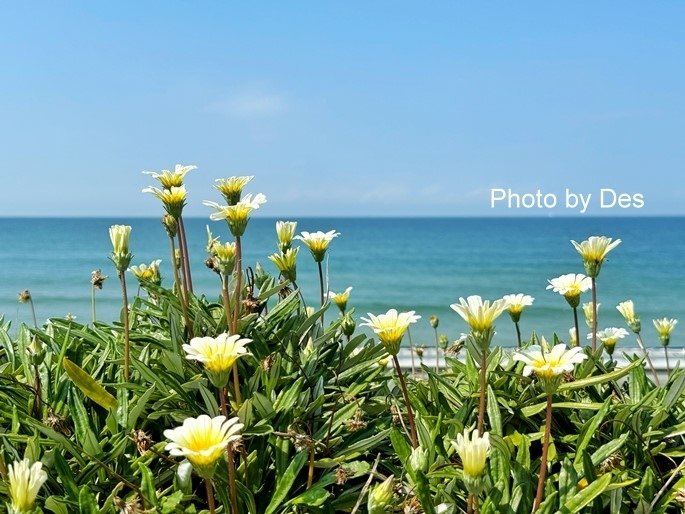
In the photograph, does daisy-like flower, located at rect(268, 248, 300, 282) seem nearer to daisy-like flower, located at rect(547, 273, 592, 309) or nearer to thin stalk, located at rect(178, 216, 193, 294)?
thin stalk, located at rect(178, 216, 193, 294)

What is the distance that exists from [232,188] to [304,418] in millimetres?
589

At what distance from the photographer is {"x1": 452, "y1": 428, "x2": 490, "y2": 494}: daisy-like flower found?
1.20 meters

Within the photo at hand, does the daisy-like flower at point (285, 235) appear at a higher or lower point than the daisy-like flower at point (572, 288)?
higher

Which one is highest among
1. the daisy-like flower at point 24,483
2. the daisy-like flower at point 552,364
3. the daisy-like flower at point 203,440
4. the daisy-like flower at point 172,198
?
the daisy-like flower at point 172,198

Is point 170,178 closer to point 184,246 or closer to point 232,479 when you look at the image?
point 184,246

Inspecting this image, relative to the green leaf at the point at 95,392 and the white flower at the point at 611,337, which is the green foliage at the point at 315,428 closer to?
the green leaf at the point at 95,392

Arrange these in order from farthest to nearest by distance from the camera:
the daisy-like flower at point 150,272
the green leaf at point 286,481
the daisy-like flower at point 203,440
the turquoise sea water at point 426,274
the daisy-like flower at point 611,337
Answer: the turquoise sea water at point 426,274
the daisy-like flower at point 150,272
the daisy-like flower at point 611,337
the green leaf at point 286,481
the daisy-like flower at point 203,440

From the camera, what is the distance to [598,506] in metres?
1.51

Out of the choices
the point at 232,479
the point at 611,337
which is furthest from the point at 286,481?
the point at 611,337

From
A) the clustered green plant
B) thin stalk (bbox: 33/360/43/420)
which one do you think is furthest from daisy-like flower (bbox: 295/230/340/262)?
thin stalk (bbox: 33/360/43/420)

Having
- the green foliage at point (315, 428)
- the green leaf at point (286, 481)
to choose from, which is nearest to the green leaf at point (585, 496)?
the green foliage at point (315, 428)

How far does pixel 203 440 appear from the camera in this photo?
1.21 meters

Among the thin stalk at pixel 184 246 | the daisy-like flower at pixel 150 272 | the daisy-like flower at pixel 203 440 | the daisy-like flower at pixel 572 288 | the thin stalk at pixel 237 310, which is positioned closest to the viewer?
the daisy-like flower at pixel 203 440

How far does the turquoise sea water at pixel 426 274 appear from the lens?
17.5 metres
